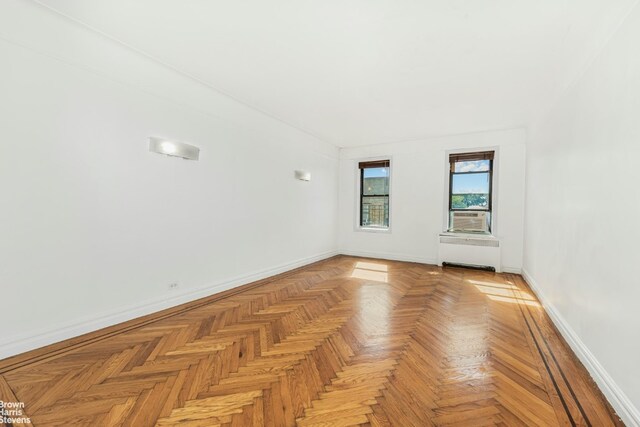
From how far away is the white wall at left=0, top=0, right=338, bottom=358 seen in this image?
1896mm

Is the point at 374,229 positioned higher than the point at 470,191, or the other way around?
the point at 470,191

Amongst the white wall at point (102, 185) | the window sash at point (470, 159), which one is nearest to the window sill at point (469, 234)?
the window sash at point (470, 159)

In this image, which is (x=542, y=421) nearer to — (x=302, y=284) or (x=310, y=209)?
(x=302, y=284)

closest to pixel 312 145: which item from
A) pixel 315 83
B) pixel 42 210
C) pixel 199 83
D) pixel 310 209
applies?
pixel 310 209

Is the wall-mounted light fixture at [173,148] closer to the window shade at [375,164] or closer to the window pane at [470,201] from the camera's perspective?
the window shade at [375,164]

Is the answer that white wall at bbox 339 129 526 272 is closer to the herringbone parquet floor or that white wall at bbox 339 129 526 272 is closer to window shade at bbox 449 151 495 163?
window shade at bbox 449 151 495 163

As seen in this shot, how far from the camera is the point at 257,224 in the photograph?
12.8 feet

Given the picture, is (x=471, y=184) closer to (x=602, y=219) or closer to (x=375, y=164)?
(x=375, y=164)

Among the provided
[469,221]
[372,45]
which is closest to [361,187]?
[469,221]

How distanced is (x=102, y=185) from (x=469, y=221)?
5.46 m

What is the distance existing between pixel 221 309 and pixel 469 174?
497 cm

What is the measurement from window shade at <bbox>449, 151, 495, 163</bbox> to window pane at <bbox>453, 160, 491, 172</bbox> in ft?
0.26

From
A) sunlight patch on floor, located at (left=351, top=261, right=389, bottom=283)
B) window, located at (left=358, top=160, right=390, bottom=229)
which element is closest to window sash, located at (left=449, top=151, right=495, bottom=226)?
window, located at (left=358, top=160, right=390, bottom=229)

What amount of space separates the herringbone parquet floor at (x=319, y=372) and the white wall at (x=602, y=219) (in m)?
0.21
